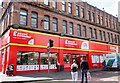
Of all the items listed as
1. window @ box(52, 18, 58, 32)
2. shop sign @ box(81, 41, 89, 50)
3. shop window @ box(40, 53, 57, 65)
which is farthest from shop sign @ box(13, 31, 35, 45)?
shop sign @ box(81, 41, 89, 50)

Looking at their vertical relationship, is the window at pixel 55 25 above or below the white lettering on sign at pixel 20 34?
above

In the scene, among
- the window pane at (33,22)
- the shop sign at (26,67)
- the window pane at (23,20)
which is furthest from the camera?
the window pane at (33,22)

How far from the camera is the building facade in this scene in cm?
1731

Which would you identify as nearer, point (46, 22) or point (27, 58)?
point (27, 58)

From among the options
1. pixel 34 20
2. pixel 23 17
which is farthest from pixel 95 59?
pixel 23 17

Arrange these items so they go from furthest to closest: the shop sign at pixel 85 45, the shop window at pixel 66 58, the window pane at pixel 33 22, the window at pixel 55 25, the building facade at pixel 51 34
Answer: the shop sign at pixel 85 45
the shop window at pixel 66 58
the window at pixel 55 25
the window pane at pixel 33 22
the building facade at pixel 51 34

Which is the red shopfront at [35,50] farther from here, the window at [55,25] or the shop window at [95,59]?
the shop window at [95,59]

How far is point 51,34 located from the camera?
813 inches

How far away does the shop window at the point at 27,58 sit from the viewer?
17203 millimetres

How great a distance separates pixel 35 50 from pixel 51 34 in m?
3.52

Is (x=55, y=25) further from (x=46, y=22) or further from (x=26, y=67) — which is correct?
(x=26, y=67)

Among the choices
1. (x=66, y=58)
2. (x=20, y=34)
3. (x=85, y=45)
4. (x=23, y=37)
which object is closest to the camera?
(x=20, y=34)

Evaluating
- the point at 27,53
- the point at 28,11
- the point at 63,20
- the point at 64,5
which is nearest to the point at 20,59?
the point at 27,53

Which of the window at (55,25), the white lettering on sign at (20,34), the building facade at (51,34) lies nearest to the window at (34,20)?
the building facade at (51,34)
